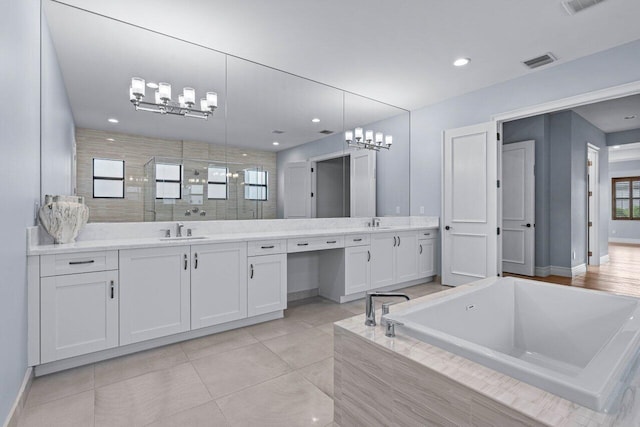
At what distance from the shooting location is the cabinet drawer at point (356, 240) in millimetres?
3719

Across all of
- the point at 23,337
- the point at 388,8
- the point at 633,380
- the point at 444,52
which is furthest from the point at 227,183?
the point at 633,380

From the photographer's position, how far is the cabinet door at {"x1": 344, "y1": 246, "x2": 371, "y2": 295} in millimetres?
3721

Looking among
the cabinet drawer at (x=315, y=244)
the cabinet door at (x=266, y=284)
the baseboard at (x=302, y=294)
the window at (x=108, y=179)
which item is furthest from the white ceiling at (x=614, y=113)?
the window at (x=108, y=179)

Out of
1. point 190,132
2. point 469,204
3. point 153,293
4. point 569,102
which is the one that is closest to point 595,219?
point 469,204

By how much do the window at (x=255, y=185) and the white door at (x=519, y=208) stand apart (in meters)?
4.19

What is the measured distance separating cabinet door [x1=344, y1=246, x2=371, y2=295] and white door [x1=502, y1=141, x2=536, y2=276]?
2944 mm

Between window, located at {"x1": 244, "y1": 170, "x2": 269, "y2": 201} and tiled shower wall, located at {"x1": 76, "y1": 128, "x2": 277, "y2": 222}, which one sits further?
window, located at {"x1": 244, "y1": 170, "x2": 269, "y2": 201}

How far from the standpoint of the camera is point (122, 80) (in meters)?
2.91

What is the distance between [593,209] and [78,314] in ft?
25.8

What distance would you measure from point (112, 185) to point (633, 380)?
336cm

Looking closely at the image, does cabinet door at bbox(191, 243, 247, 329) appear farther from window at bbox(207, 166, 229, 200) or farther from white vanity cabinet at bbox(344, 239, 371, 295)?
white vanity cabinet at bbox(344, 239, 371, 295)

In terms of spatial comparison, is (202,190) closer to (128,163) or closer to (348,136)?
(128,163)

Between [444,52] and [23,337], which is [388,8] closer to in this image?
[444,52]

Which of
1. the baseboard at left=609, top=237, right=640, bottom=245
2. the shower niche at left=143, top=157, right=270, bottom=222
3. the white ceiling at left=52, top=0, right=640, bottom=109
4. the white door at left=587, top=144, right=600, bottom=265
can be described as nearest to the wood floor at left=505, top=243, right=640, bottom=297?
the white door at left=587, top=144, right=600, bottom=265
